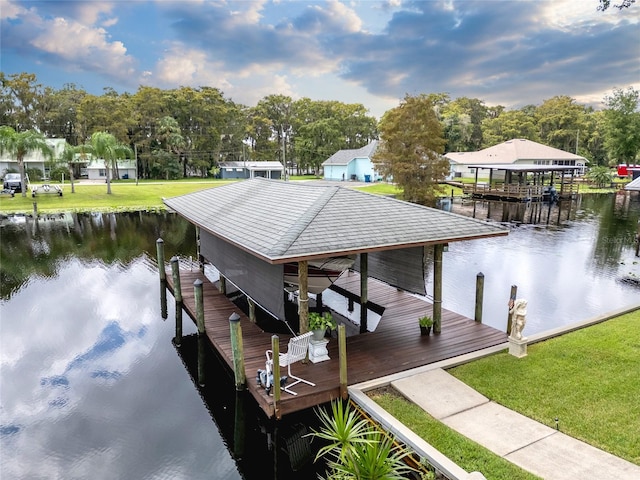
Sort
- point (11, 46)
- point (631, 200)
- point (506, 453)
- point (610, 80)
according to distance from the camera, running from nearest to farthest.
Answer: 1. point (506, 453)
2. point (631, 200)
3. point (610, 80)
4. point (11, 46)

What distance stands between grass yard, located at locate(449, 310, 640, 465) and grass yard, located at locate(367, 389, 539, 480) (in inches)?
54.7

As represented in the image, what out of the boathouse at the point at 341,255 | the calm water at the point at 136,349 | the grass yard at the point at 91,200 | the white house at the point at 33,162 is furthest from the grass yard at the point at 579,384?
the white house at the point at 33,162

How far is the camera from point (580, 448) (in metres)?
5.76

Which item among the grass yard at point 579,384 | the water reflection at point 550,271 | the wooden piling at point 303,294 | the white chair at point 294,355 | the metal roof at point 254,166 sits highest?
the metal roof at point 254,166

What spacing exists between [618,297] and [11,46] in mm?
103169

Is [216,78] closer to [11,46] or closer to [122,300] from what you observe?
[11,46]

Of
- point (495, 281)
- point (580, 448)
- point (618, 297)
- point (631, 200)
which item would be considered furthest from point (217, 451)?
point (631, 200)

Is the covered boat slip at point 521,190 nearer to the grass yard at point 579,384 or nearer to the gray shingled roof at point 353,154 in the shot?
the gray shingled roof at point 353,154

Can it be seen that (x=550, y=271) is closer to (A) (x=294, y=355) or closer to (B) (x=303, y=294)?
(B) (x=303, y=294)

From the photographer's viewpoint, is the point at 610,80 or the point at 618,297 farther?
the point at 610,80

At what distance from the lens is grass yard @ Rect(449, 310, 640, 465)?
20.3 ft

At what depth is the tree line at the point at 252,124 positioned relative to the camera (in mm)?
60094

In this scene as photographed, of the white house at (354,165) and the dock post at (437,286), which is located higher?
the white house at (354,165)

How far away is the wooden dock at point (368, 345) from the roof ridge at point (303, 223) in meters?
2.52
